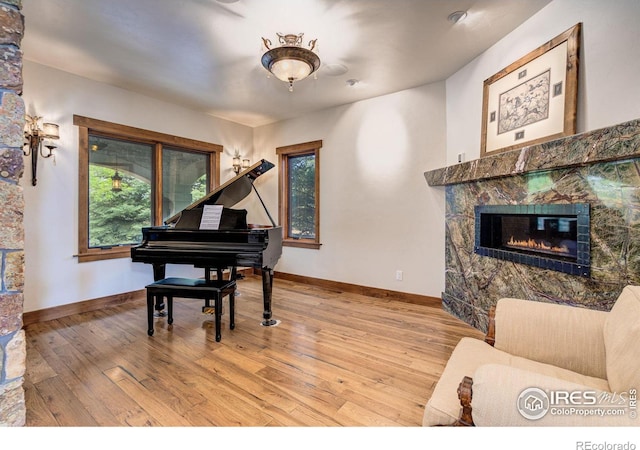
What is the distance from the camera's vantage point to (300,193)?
5082 millimetres

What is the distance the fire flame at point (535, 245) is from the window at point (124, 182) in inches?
178

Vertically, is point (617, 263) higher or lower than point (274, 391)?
higher

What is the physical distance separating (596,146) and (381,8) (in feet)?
6.04

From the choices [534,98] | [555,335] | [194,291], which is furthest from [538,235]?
[194,291]

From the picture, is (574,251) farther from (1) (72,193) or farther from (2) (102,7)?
(1) (72,193)

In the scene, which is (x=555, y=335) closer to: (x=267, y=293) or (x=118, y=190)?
(x=267, y=293)

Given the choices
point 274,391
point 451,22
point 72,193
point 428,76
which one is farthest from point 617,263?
point 72,193

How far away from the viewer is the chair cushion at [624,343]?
3.35 feet

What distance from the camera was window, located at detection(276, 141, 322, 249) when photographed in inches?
187

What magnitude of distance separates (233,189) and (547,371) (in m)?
3.22

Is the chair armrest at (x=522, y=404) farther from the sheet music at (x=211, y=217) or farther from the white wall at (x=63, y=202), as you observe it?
the white wall at (x=63, y=202)

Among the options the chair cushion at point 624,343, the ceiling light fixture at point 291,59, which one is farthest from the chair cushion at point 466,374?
the ceiling light fixture at point 291,59

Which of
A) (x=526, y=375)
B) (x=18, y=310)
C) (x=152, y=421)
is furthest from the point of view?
(x=152, y=421)

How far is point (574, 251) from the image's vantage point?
214cm
